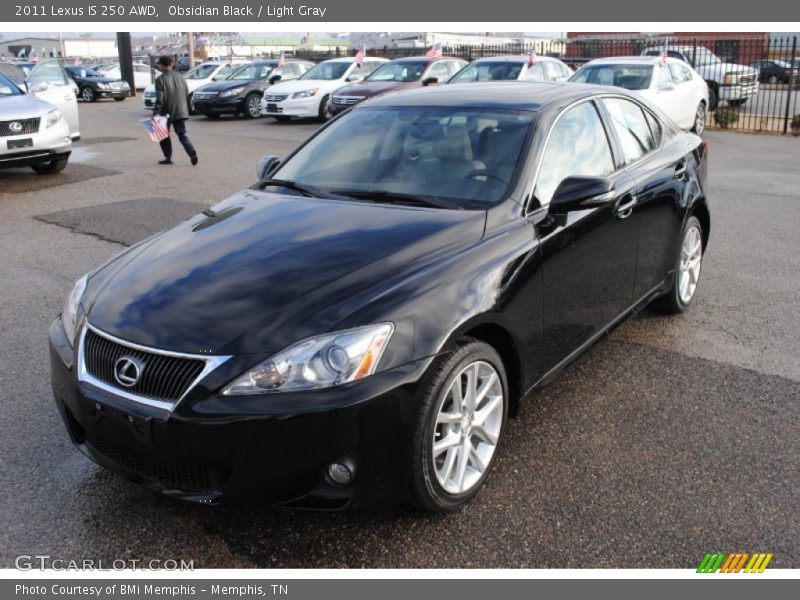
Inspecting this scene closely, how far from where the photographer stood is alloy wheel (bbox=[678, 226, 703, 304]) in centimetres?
552

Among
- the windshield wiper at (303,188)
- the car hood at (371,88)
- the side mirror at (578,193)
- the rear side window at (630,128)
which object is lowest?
the car hood at (371,88)

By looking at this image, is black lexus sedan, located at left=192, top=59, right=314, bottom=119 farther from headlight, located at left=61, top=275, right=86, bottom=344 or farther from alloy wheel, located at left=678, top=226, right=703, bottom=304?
headlight, located at left=61, top=275, right=86, bottom=344

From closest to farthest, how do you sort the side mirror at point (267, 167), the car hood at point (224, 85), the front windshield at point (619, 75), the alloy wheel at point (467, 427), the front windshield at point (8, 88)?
1. the alloy wheel at point (467, 427)
2. the side mirror at point (267, 167)
3. the front windshield at point (8, 88)
4. the front windshield at point (619, 75)
5. the car hood at point (224, 85)

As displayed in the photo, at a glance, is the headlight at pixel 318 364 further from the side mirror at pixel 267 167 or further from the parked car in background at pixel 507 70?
the parked car in background at pixel 507 70

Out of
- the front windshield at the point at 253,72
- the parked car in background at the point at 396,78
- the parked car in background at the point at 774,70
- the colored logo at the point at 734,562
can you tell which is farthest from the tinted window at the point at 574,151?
the parked car in background at the point at 774,70

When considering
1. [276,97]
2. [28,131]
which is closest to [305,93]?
[276,97]

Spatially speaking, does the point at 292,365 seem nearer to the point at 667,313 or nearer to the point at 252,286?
the point at 252,286

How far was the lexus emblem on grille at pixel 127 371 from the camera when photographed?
296 cm

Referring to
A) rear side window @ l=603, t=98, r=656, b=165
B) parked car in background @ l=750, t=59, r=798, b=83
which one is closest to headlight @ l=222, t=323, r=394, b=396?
rear side window @ l=603, t=98, r=656, b=165

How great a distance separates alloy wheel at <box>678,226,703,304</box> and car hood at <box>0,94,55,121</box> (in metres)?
9.34

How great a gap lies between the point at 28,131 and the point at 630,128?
921 cm

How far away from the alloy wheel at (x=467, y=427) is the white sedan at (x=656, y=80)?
1283 cm

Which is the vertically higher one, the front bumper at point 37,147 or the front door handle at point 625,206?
the front door handle at point 625,206

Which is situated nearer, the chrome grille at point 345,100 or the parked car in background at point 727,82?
the chrome grille at point 345,100
